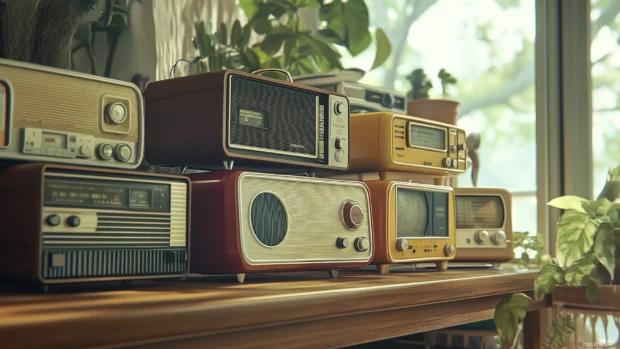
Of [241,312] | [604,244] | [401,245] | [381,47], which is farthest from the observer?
[381,47]

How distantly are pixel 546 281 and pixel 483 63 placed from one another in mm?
2841

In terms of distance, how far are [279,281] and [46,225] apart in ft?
1.32

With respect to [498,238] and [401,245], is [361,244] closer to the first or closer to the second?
[401,245]

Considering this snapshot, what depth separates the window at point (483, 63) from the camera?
3.79m

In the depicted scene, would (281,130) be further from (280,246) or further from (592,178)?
Result: (592,178)

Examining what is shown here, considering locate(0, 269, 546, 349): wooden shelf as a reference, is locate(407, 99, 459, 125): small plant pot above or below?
above

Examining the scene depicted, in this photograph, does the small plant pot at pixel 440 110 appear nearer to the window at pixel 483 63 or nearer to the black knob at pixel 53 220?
the black knob at pixel 53 220

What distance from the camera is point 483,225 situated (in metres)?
1.73

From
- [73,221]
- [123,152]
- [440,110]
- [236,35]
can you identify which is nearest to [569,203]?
[440,110]

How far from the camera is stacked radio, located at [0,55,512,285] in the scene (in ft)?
2.78

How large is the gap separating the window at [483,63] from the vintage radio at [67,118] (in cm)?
264

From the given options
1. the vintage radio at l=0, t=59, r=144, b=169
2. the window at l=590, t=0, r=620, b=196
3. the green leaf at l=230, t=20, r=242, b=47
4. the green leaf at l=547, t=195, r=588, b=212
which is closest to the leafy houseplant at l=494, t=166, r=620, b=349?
the green leaf at l=547, t=195, r=588, b=212

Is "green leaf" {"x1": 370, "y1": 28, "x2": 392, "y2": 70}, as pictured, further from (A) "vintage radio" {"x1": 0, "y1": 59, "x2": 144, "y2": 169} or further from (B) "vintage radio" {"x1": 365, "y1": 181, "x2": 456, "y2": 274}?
(A) "vintage radio" {"x1": 0, "y1": 59, "x2": 144, "y2": 169}

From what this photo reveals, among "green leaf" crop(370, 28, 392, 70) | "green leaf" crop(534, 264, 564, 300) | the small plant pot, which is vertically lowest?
"green leaf" crop(534, 264, 564, 300)
